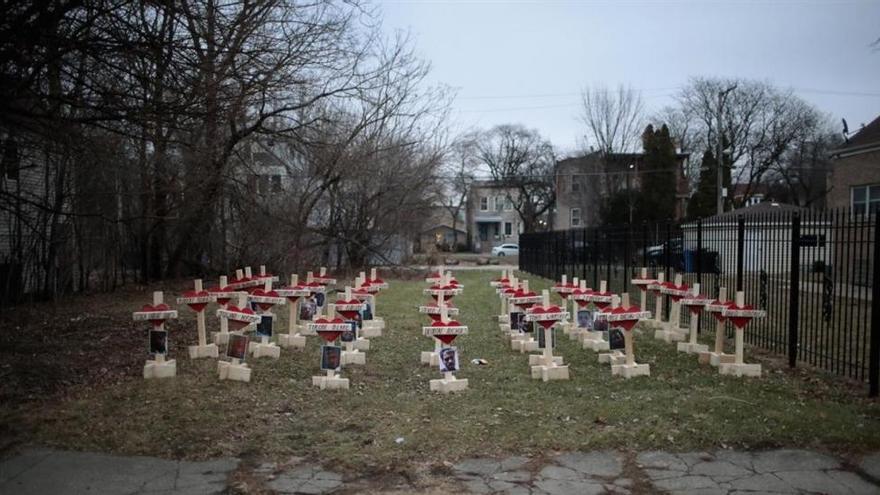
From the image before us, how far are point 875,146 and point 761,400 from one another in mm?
20295

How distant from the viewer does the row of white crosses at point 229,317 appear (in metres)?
7.91

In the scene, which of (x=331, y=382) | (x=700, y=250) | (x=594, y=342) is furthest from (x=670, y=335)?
(x=331, y=382)

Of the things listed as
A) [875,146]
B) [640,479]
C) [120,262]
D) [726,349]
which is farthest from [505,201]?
[640,479]

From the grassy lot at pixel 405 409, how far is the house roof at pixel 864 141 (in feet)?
59.2

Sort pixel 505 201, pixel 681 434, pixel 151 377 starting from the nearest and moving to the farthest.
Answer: pixel 681 434
pixel 151 377
pixel 505 201

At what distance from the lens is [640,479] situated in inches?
199

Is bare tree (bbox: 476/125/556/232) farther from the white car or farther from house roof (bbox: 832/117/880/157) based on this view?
house roof (bbox: 832/117/880/157)

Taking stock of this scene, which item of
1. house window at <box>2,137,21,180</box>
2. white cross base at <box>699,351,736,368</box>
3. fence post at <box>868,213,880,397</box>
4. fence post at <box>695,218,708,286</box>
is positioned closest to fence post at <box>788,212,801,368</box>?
white cross base at <box>699,351,736,368</box>

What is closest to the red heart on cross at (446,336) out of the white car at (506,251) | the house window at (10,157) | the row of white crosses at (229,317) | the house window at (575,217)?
the row of white crosses at (229,317)

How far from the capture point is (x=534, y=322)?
1048cm

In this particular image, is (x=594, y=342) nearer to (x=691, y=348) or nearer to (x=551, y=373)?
(x=691, y=348)

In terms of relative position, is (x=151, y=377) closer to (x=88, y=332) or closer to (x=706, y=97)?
(x=88, y=332)

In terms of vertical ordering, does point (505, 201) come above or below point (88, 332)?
above

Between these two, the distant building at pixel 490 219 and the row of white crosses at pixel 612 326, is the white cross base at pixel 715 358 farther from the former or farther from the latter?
the distant building at pixel 490 219
